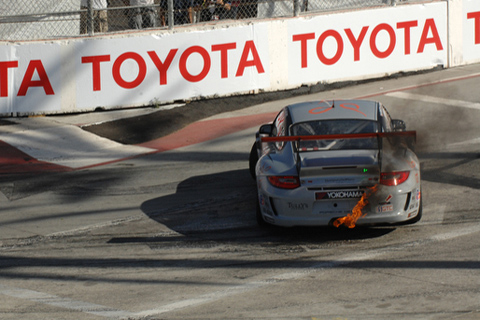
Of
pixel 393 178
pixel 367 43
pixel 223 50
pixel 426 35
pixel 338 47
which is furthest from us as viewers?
pixel 426 35

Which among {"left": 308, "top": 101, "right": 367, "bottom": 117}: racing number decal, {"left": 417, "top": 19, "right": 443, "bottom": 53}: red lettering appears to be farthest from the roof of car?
{"left": 417, "top": 19, "right": 443, "bottom": 53}: red lettering

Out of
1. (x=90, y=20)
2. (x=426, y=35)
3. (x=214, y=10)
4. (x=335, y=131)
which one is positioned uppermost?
(x=214, y=10)

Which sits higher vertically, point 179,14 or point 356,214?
point 179,14

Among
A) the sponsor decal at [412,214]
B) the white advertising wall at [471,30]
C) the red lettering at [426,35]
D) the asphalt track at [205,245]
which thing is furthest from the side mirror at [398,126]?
the white advertising wall at [471,30]

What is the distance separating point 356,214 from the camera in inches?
301

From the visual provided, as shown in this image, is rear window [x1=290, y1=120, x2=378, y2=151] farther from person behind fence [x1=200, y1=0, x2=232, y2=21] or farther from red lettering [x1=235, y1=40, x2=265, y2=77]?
person behind fence [x1=200, y1=0, x2=232, y2=21]

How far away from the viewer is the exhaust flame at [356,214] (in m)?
7.64

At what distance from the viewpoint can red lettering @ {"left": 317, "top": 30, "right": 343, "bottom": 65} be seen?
16.3 m

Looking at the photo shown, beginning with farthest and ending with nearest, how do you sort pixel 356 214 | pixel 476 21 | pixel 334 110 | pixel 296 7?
pixel 476 21, pixel 296 7, pixel 334 110, pixel 356 214

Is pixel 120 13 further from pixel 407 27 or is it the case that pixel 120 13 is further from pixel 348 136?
pixel 348 136

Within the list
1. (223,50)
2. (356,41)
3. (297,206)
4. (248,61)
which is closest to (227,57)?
(223,50)

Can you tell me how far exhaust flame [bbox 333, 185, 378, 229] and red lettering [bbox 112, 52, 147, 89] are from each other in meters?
8.45

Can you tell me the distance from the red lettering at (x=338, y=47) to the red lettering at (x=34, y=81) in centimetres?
606

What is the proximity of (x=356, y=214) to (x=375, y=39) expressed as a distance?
32.7ft
